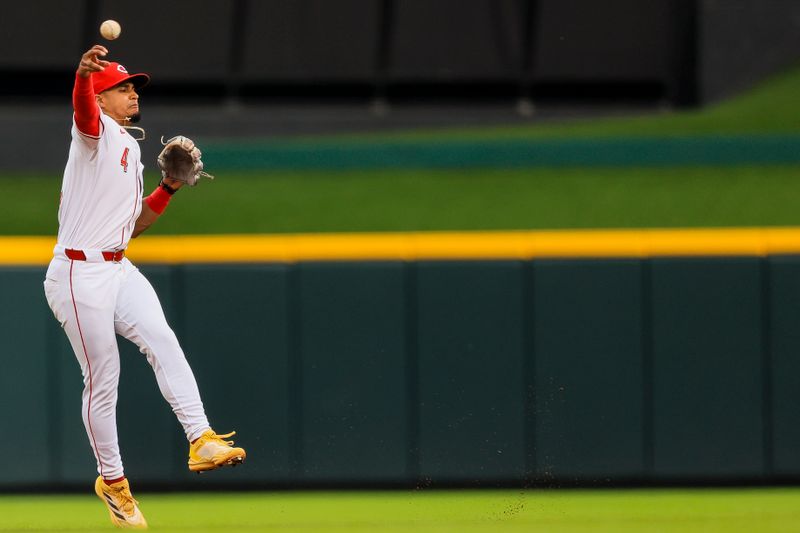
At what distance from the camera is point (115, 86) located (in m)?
4.35

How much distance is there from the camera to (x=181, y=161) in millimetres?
4434

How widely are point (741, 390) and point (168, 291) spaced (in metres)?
2.26

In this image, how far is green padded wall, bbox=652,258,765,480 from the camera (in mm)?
4973

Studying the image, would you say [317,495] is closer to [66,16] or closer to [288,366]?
[288,366]

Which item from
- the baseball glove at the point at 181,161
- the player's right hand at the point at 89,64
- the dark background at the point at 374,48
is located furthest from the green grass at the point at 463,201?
the player's right hand at the point at 89,64

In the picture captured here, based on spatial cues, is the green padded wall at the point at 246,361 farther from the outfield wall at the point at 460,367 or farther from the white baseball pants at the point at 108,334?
the white baseball pants at the point at 108,334

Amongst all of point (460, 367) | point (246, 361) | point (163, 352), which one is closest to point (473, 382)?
point (460, 367)

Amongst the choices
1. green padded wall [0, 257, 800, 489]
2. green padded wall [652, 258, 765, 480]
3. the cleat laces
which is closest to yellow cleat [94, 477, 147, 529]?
the cleat laces

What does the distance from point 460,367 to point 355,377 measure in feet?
1.36

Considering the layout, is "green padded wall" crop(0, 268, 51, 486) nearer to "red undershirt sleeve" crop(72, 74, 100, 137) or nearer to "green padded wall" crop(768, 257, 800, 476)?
"red undershirt sleeve" crop(72, 74, 100, 137)

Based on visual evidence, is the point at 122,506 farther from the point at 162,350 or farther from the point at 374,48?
the point at 374,48

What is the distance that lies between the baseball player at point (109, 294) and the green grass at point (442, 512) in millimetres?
291

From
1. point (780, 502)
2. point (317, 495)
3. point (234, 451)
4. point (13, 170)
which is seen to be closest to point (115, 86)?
point (234, 451)

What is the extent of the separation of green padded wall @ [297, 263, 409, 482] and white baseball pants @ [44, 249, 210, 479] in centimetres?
82
